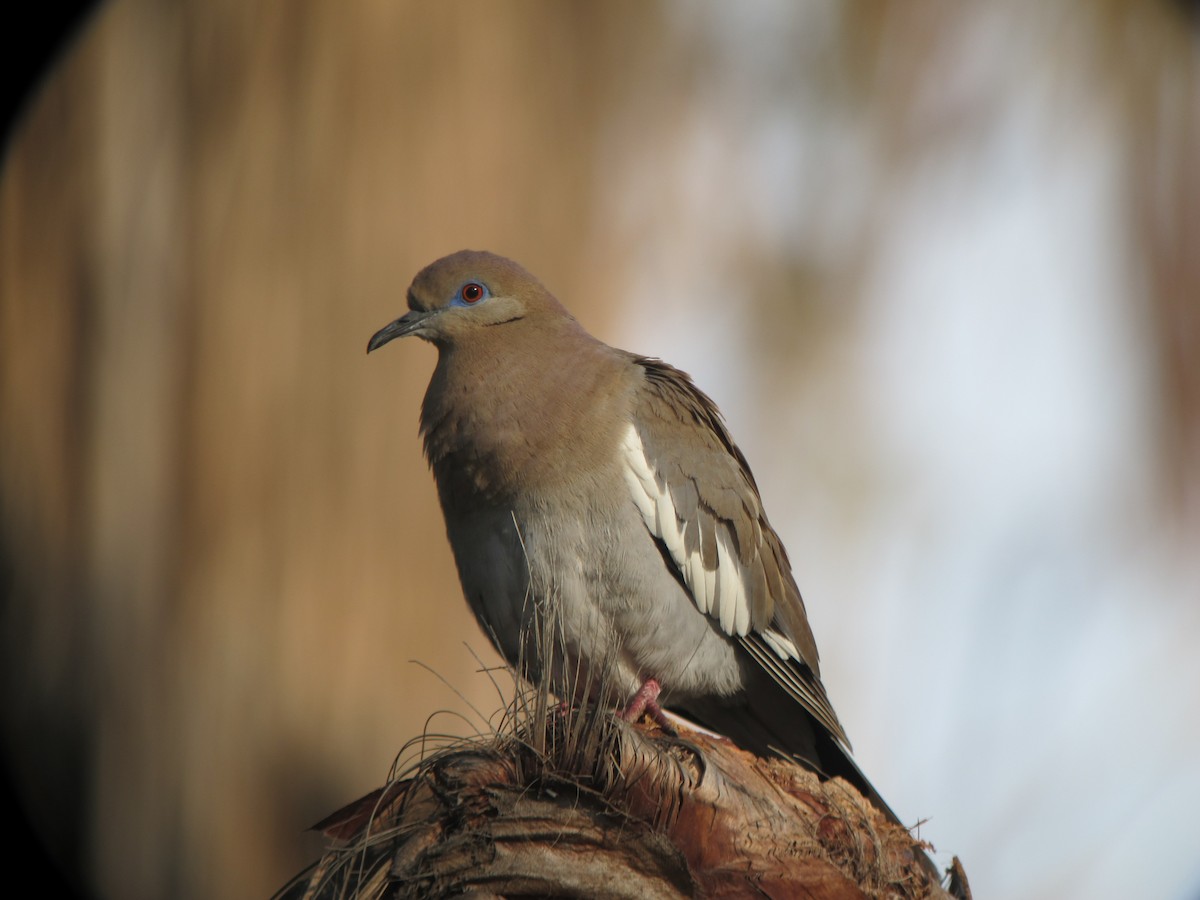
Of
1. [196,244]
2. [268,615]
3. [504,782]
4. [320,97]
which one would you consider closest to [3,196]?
[196,244]

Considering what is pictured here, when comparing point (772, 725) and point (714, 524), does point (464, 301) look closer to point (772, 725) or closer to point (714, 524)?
point (714, 524)

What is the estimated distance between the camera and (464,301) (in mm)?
3324

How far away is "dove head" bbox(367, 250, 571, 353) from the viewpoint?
10.8 feet

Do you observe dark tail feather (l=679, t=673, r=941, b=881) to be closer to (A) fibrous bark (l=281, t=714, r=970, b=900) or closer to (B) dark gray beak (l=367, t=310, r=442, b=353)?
(A) fibrous bark (l=281, t=714, r=970, b=900)

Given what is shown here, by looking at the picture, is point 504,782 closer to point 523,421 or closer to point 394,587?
point 523,421

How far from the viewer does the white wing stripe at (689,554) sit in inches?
120

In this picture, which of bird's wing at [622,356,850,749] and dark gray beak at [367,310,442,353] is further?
dark gray beak at [367,310,442,353]

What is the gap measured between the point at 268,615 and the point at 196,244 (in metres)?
1.58

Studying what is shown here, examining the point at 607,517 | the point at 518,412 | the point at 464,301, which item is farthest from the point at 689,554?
the point at 464,301

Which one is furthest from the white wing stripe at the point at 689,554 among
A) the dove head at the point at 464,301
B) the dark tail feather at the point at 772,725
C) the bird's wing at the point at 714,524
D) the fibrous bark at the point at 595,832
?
the fibrous bark at the point at 595,832

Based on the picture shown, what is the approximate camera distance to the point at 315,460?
4.32m

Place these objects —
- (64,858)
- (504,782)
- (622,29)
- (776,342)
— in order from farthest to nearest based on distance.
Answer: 1. (776,342)
2. (622,29)
3. (64,858)
4. (504,782)

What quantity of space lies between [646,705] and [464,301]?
4.62 ft

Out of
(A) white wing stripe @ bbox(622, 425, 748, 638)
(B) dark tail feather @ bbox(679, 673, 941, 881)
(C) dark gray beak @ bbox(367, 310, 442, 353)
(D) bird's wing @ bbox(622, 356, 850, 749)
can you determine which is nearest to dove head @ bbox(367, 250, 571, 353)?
(C) dark gray beak @ bbox(367, 310, 442, 353)
